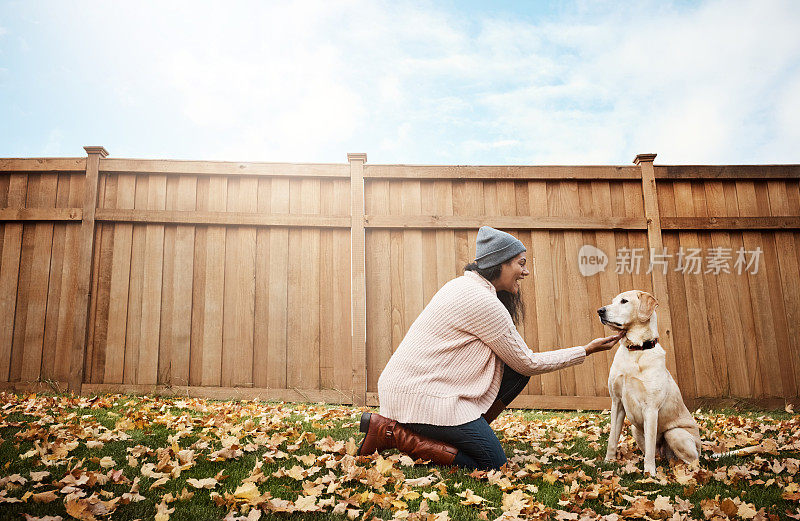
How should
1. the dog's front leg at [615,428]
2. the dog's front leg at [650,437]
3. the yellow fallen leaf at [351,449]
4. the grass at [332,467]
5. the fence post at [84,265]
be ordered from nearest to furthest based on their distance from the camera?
the grass at [332,467], the dog's front leg at [650,437], the yellow fallen leaf at [351,449], the dog's front leg at [615,428], the fence post at [84,265]

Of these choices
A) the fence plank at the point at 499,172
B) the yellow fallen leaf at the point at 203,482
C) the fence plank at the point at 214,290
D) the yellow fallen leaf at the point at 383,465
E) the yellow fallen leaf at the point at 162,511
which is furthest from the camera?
the fence plank at the point at 499,172

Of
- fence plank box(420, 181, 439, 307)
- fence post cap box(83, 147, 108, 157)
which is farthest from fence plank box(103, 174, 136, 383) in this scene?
fence plank box(420, 181, 439, 307)

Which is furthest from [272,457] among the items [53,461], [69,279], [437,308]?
[69,279]

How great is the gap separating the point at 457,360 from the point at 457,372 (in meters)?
0.07

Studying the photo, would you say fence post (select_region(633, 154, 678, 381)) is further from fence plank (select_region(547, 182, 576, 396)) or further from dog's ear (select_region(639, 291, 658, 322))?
dog's ear (select_region(639, 291, 658, 322))

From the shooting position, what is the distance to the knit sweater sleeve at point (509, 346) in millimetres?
3000

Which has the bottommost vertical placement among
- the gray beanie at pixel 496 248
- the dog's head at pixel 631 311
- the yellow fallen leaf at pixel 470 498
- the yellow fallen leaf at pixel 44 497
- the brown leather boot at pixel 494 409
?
the yellow fallen leaf at pixel 470 498

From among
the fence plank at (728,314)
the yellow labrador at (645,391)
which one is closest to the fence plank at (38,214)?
the yellow labrador at (645,391)

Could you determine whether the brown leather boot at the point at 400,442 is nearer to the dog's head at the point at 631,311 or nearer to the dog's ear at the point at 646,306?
the dog's head at the point at 631,311

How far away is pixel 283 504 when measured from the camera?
88.3 inches

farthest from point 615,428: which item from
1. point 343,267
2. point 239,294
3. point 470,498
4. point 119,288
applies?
point 119,288

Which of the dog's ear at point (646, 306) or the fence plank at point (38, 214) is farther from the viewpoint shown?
the fence plank at point (38, 214)

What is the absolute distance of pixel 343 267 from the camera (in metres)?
5.75

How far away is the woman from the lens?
2.95 metres
